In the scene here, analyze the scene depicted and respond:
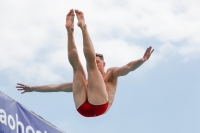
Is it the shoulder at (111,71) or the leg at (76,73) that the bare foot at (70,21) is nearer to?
the leg at (76,73)

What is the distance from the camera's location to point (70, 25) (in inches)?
311

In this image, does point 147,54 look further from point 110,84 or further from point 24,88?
point 24,88

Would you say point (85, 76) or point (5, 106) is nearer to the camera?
point (85, 76)

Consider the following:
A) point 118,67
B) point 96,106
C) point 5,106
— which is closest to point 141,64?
point 118,67

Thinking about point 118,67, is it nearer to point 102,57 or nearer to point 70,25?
point 102,57

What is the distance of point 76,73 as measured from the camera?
26.3 feet

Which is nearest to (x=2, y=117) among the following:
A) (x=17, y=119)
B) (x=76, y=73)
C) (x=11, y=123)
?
(x=11, y=123)

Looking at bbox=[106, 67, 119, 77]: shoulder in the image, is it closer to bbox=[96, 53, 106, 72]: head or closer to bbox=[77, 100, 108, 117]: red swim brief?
bbox=[96, 53, 106, 72]: head

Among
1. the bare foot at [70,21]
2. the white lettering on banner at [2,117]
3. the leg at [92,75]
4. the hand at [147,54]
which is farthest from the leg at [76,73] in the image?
the white lettering on banner at [2,117]

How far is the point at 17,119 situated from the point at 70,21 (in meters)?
2.29

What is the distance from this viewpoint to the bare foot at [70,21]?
7867 millimetres

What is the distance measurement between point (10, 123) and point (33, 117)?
0.77 metres

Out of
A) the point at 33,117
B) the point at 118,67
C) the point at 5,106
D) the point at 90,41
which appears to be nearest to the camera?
the point at 90,41

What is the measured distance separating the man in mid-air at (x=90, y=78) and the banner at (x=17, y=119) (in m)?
1.49
